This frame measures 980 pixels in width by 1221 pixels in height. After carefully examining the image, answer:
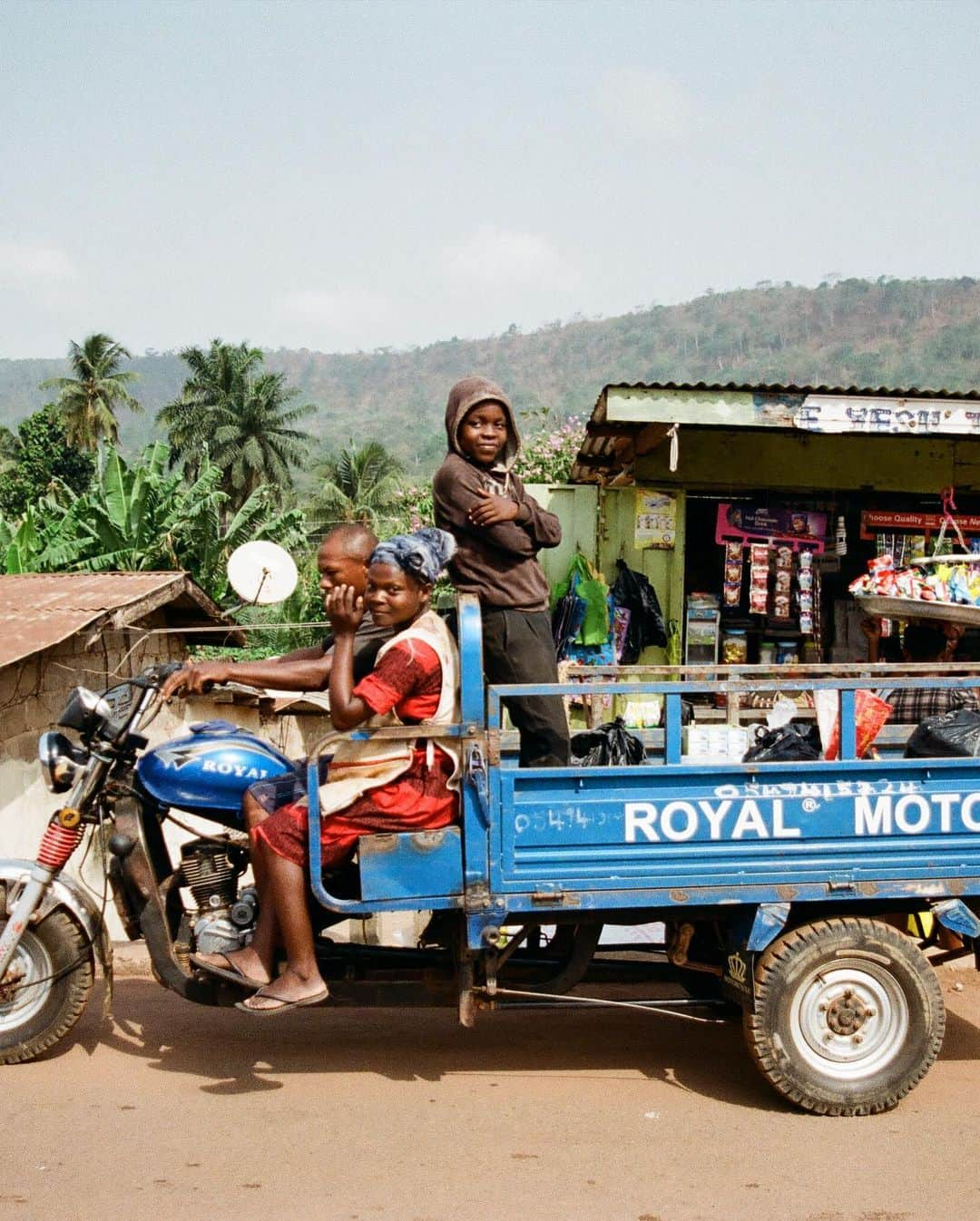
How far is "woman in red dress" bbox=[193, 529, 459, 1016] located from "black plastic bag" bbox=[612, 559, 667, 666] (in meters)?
5.81

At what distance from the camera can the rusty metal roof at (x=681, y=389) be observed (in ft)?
25.4

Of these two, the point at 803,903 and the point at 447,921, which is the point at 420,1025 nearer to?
the point at 447,921

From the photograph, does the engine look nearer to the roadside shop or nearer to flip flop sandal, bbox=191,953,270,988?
flip flop sandal, bbox=191,953,270,988

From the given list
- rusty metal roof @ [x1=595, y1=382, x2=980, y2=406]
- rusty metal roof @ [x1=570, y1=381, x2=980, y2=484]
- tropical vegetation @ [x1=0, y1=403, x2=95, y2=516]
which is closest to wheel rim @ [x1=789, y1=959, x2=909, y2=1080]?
rusty metal roof @ [x1=570, y1=381, x2=980, y2=484]

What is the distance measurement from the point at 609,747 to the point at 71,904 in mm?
2030

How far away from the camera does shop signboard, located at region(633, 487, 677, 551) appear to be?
9.36 m

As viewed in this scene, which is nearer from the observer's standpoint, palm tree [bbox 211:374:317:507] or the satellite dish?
the satellite dish

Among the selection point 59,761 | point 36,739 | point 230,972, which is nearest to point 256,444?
point 36,739

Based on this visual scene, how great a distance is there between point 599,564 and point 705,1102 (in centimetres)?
662

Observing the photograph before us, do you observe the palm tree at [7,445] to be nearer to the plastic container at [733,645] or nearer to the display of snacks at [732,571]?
the plastic container at [733,645]

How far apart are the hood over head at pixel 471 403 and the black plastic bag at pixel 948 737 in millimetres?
1797

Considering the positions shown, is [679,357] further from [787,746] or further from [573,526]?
[787,746]

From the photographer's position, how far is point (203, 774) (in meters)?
3.80

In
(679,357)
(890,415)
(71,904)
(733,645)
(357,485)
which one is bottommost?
(71,904)
